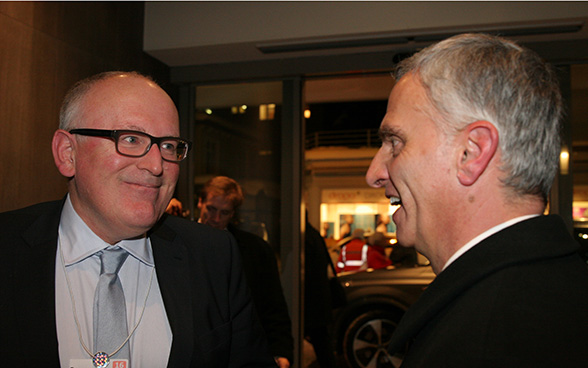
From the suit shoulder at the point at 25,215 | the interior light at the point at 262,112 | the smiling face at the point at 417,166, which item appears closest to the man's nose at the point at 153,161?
the suit shoulder at the point at 25,215

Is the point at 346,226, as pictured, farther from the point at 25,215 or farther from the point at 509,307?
the point at 509,307

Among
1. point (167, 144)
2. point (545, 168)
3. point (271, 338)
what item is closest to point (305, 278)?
point (271, 338)

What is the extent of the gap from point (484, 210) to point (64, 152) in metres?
1.24

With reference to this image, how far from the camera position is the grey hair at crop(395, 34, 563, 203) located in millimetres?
910

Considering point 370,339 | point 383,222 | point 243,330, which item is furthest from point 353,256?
point 243,330

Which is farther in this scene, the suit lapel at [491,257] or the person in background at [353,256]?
the person in background at [353,256]

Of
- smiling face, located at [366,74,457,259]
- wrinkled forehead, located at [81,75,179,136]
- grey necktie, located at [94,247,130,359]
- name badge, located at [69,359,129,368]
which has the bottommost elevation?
name badge, located at [69,359,129,368]

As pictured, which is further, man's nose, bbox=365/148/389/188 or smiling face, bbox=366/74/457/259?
man's nose, bbox=365/148/389/188

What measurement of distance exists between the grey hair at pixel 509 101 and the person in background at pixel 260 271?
1.94m

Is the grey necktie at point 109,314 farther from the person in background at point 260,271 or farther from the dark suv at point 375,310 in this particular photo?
the dark suv at point 375,310

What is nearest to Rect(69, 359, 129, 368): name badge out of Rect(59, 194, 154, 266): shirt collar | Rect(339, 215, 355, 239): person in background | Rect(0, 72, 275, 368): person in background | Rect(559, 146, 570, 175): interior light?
Rect(0, 72, 275, 368): person in background

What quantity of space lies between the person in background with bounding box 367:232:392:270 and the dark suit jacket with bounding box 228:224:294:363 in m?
2.31

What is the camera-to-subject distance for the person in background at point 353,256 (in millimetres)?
5441

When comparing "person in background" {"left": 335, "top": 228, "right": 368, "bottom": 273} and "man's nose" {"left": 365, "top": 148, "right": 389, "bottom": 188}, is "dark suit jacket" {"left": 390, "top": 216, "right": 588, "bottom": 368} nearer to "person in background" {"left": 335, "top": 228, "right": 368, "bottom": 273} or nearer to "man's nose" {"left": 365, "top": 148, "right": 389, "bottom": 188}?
"man's nose" {"left": 365, "top": 148, "right": 389, "bottom": 188}
